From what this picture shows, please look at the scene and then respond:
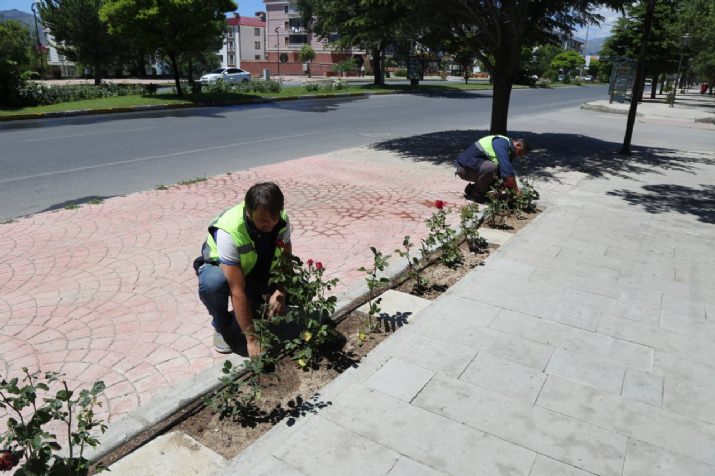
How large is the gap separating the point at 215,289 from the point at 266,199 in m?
0.75

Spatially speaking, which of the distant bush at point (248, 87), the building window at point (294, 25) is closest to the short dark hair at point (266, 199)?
the distant bush at point (248, 87)

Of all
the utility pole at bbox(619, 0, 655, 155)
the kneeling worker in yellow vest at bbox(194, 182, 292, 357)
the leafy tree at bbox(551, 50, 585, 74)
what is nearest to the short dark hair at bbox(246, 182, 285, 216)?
the kneeling worker in yellow vest at bbox(194, 182, 292, 357)

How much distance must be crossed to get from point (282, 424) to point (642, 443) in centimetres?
196

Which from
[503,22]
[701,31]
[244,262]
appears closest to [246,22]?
[701,31]

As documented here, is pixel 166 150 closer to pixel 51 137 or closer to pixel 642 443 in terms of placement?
pixel 51 137

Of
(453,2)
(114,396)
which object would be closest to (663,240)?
(114,396)

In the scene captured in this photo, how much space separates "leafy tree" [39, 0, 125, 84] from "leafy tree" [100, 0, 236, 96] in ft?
54.5

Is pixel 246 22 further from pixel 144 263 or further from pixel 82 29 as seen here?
pixel 144 263

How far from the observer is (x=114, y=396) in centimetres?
313

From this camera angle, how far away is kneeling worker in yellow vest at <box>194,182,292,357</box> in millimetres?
3090

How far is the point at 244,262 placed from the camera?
10.9 feet

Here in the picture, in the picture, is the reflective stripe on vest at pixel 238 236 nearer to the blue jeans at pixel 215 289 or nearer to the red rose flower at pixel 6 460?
the blue jeans at pixel 215 289

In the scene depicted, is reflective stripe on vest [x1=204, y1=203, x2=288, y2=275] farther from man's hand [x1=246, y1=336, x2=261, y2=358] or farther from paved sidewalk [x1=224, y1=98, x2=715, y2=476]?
paved sidewalk [x1=224, y1=98, x2=715, y2=476]

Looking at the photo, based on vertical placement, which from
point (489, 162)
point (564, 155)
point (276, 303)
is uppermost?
point (489, 162)
